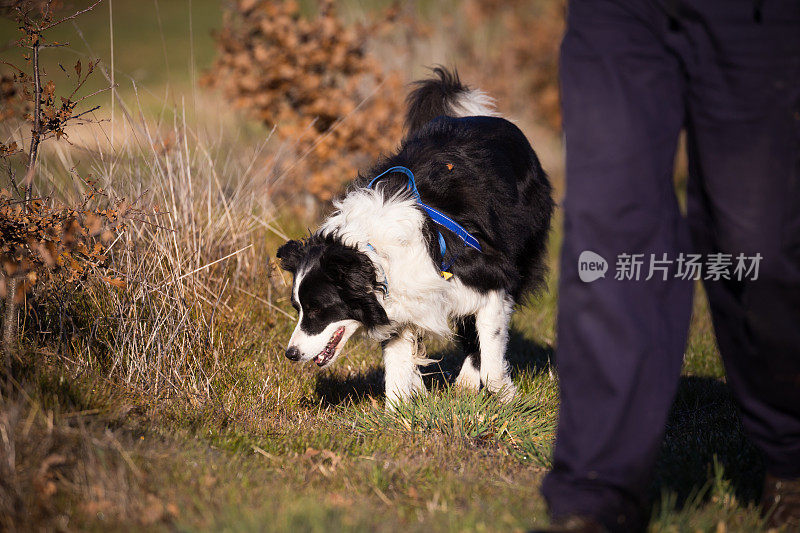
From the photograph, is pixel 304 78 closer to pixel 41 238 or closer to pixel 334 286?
pixel 334 286

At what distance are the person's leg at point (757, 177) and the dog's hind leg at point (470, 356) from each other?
1929 mm

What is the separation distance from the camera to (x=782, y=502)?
2139mm

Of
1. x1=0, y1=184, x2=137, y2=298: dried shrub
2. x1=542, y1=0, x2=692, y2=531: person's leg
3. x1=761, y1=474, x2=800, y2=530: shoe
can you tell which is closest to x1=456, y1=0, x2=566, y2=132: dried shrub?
x1=0, y1=184, x2=137, y2=298: dried shrub

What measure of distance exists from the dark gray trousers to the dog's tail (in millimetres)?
2736

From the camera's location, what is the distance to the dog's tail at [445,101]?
4785 mm

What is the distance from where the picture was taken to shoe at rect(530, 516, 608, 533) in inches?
71.8

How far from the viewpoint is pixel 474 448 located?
9.39 ft

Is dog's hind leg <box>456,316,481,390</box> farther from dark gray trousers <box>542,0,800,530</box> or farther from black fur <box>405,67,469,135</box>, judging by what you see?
dark gray trousers <box>542,0,800,530</box>

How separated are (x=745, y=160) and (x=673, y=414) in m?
1.90

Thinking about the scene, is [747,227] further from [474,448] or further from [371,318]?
[371,318]

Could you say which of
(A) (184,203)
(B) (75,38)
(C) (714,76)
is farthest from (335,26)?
(C) (714,76)

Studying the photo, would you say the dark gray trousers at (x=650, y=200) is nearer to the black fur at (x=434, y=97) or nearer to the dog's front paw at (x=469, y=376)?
the dog's front paw at (x=469, y=376)

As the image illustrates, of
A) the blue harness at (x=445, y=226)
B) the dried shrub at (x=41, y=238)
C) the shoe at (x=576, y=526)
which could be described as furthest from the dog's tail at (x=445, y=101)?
the shoe at (x=576, y=526)

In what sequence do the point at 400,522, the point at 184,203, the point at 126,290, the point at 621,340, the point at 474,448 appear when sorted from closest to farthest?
the point at 621,340
the point at 400,522
the point at 474,448
the point at 126,290
the point at 184,203
